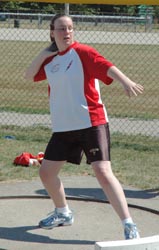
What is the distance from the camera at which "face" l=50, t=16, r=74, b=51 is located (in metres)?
5.66

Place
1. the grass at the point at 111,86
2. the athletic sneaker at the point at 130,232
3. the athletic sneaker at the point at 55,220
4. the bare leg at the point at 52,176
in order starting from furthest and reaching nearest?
the grass at the point at 111,86 < the athletic sneaker at the point at 55,220 < the bare leg at the point at 52,176 < the athletic sneaker at the point at 130,232

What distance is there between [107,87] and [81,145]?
1004cm

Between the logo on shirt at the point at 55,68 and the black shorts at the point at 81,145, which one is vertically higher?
the logo on shirt at the point at 55,68

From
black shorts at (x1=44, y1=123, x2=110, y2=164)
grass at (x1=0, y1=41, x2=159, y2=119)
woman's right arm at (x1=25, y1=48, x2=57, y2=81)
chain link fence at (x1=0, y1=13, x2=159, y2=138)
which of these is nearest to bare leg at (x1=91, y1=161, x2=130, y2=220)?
black shorts at (x1=44, y1=123, x2=110, y2=164)

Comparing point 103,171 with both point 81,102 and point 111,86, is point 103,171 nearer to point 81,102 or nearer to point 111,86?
point 81,102

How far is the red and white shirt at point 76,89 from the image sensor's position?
5668 mm

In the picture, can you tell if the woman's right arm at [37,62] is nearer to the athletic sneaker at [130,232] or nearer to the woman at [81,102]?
the woman at [81,102]

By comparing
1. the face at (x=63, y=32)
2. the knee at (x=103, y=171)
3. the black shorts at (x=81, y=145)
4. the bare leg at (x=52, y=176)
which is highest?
the face at (x=63, y=32)

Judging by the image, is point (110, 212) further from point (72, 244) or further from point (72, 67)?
point (72, 67)

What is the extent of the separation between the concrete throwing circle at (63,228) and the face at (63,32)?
1.51 metres

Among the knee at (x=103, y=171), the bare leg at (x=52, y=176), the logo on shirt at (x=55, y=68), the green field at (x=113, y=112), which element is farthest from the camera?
the green field at (x=113, y=112)

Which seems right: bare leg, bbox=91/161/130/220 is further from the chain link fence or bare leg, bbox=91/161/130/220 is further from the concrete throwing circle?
the chain link fence

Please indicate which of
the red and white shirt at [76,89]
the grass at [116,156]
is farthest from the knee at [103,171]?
the grass at [116,156]

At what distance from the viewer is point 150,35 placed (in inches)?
891
